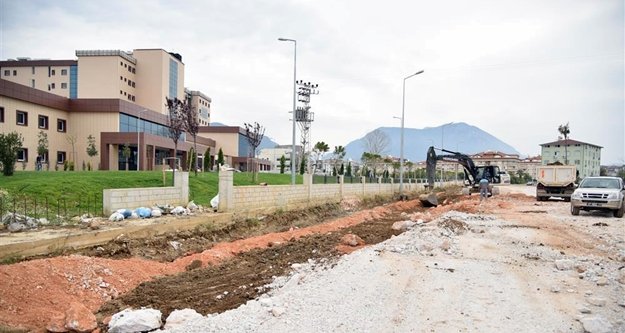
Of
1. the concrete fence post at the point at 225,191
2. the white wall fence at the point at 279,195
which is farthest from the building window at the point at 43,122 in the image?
the concrete fence post at the point at 225,191

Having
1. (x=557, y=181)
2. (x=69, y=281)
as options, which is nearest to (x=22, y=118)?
(x=69, y=281)

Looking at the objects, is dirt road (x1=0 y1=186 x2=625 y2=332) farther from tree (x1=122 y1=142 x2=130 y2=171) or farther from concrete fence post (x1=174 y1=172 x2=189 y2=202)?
tree (x1=122 y1=142 x2=130 y2=171)

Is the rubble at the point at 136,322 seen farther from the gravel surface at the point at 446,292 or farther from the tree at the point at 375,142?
the tree at the point at 375,142

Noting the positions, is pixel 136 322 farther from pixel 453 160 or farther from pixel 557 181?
pixel 453 160

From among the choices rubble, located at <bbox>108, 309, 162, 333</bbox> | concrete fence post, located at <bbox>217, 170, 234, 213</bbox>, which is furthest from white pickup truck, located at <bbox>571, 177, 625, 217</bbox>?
rubble, located at <bbox>108, 309, 162, 333</bbox>

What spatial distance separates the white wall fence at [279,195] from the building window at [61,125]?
29525mm

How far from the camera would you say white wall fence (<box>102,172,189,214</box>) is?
41.2ft

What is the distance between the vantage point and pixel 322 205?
24094mm

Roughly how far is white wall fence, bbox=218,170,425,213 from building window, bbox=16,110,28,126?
27112mm

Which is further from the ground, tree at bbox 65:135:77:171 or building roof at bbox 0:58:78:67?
building roof at bbox 0:58:78:67

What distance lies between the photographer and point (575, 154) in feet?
341

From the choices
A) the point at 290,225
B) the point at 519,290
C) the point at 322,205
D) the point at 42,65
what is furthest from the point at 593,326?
the point at 42,65

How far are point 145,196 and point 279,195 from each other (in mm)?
7180

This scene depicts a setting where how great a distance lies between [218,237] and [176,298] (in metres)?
6.53
